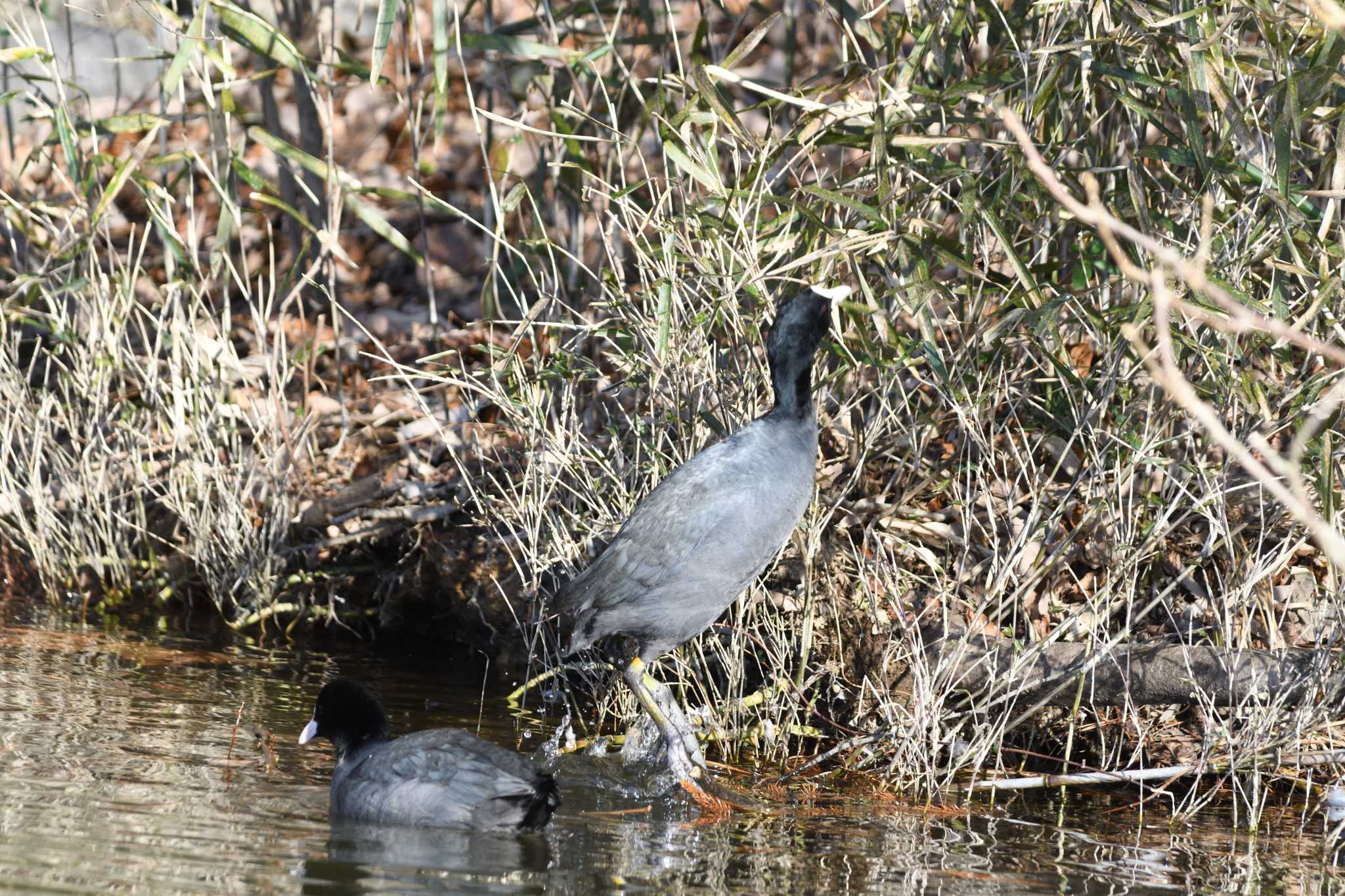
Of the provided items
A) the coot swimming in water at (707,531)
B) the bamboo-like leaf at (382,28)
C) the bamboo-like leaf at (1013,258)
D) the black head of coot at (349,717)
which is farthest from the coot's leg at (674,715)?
the bamboo-like leaf at (382,28)

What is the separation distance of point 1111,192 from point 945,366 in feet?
3.74

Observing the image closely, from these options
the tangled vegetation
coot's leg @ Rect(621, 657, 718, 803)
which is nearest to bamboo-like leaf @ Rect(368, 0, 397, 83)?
the tangled vegetation

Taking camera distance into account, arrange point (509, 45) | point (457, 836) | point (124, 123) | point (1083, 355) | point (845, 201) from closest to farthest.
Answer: point (457, 836), point (845, 201), point (1083, 355), point (509, 45), point (124, 123)

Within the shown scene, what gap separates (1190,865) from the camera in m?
4.32

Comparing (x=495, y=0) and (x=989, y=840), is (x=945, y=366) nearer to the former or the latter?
(x=989, y=840)

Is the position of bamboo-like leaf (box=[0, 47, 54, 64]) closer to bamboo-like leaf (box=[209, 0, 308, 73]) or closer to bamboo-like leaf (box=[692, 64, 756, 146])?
bamboo-like leaf (box=[209, 0, 308, 73])

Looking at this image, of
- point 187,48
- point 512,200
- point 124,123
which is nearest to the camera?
point 512,200

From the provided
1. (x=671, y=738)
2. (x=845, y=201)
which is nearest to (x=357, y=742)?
(x=671, y=738)

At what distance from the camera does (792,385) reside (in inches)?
200

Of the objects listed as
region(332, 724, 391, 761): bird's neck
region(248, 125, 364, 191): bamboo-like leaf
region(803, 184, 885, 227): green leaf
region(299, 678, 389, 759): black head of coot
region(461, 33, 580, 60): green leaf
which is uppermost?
region(461, 33, 580, 60): green leaf

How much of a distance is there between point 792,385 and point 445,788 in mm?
1828

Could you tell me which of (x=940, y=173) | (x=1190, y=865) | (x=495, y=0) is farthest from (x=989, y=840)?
(x=495, y=0)

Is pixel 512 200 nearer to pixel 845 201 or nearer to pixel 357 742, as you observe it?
pixel 845 201

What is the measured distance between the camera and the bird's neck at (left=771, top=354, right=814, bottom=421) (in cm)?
507
